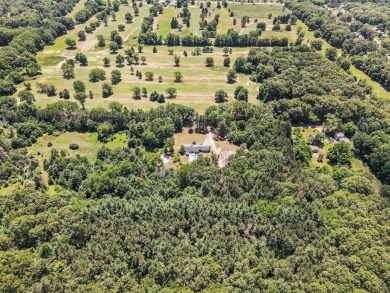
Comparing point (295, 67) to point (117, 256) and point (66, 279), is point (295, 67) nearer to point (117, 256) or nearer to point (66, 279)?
point (117, 256)

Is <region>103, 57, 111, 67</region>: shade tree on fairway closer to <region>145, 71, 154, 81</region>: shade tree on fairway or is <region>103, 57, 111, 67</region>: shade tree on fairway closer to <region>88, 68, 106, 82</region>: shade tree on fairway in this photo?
<region>88, 68, 106, 82</region>: shade tree on fairway

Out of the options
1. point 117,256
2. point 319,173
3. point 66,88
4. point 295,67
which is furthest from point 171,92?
point 117,256

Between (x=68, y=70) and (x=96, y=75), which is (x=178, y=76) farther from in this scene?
(x=68, y=70)

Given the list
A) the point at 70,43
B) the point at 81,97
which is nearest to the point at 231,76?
the point at 81,97

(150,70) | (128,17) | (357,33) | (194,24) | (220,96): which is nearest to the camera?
(220,96)

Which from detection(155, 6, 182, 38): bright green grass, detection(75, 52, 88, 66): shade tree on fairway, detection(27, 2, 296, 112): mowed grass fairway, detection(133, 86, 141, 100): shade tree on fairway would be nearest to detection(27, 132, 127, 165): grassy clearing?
detection(27, 2, 296, 112): mowed grass fairway

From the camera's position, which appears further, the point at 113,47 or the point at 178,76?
the point at 113,47

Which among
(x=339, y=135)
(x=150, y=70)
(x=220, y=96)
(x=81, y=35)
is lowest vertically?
(x=339, y=135)

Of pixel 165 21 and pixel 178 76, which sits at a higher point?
pixel 165 21
